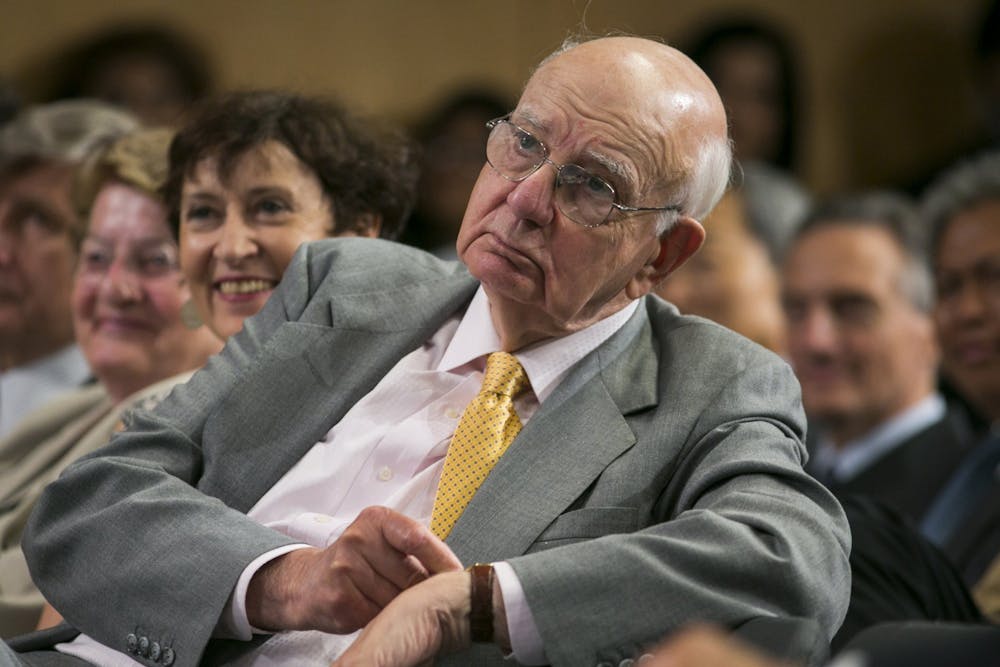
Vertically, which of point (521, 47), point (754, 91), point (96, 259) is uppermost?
point (96, 259)

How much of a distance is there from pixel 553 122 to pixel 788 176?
4.31 metres

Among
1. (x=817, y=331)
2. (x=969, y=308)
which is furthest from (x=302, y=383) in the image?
(x=817, y=331)

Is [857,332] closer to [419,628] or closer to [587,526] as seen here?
[587,526]

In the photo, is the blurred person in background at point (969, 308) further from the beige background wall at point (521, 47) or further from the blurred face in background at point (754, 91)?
the beige background wall at point (521, 47)

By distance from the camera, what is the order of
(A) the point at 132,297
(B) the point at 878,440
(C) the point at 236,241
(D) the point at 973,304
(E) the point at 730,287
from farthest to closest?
(E) the point at 730,287, (B) the point at 878,440, (D) the point at 973,304, (A) the point at 132,297, (C) the point at 236,241

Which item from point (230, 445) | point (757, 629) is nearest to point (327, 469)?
point (230, 445)

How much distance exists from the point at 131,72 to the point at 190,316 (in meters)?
3.43

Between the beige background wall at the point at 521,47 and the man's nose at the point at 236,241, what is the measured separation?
3.73 m

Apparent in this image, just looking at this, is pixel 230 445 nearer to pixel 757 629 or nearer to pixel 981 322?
pixel 757 629

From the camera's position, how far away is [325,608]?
2047 mm

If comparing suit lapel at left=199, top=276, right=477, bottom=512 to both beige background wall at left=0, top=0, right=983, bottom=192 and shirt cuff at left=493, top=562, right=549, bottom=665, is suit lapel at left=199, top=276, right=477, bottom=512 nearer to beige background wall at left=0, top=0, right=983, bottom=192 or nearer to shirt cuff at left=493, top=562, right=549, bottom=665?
shirt cuff at left=493, top=562, right=549, bottom=665

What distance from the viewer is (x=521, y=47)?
7148mm

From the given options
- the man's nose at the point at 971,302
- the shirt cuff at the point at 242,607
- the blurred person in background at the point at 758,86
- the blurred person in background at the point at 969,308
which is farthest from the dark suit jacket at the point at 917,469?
the shirt cuff at the point at 242,607

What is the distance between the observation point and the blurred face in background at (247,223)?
9.48 feet
